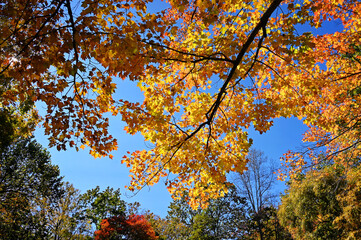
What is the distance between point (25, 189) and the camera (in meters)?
14.2

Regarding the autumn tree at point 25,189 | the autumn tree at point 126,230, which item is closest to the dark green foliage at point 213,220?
the autumn tree at point 126,230

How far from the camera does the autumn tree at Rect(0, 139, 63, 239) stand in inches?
517

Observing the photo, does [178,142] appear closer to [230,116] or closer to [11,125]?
[230,116]

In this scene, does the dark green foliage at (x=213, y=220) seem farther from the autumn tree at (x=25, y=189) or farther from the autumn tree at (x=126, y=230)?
the autumn tree at (x=25, y=189)

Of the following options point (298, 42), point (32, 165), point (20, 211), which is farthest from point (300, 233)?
point (32, 165)

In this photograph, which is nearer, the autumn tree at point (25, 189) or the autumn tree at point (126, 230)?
Answer: the autumn tree at point (25, 189)

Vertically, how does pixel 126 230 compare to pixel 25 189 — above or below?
below

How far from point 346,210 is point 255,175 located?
738 centimetres

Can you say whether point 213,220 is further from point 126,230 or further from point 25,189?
point 25,189

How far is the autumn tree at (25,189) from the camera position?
13125 millimetres

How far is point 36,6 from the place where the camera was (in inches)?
159

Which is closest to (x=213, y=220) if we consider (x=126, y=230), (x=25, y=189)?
(x=126, y=230)

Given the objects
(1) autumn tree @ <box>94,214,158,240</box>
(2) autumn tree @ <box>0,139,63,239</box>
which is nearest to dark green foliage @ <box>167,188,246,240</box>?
(1) autumn tree @ <box>94,214,158,240</box>

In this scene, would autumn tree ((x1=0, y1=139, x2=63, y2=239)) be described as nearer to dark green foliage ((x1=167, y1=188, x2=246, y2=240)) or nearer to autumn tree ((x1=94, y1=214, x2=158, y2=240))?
autumn tree ((x1=94, y1=214, x2=158, y2=240))
